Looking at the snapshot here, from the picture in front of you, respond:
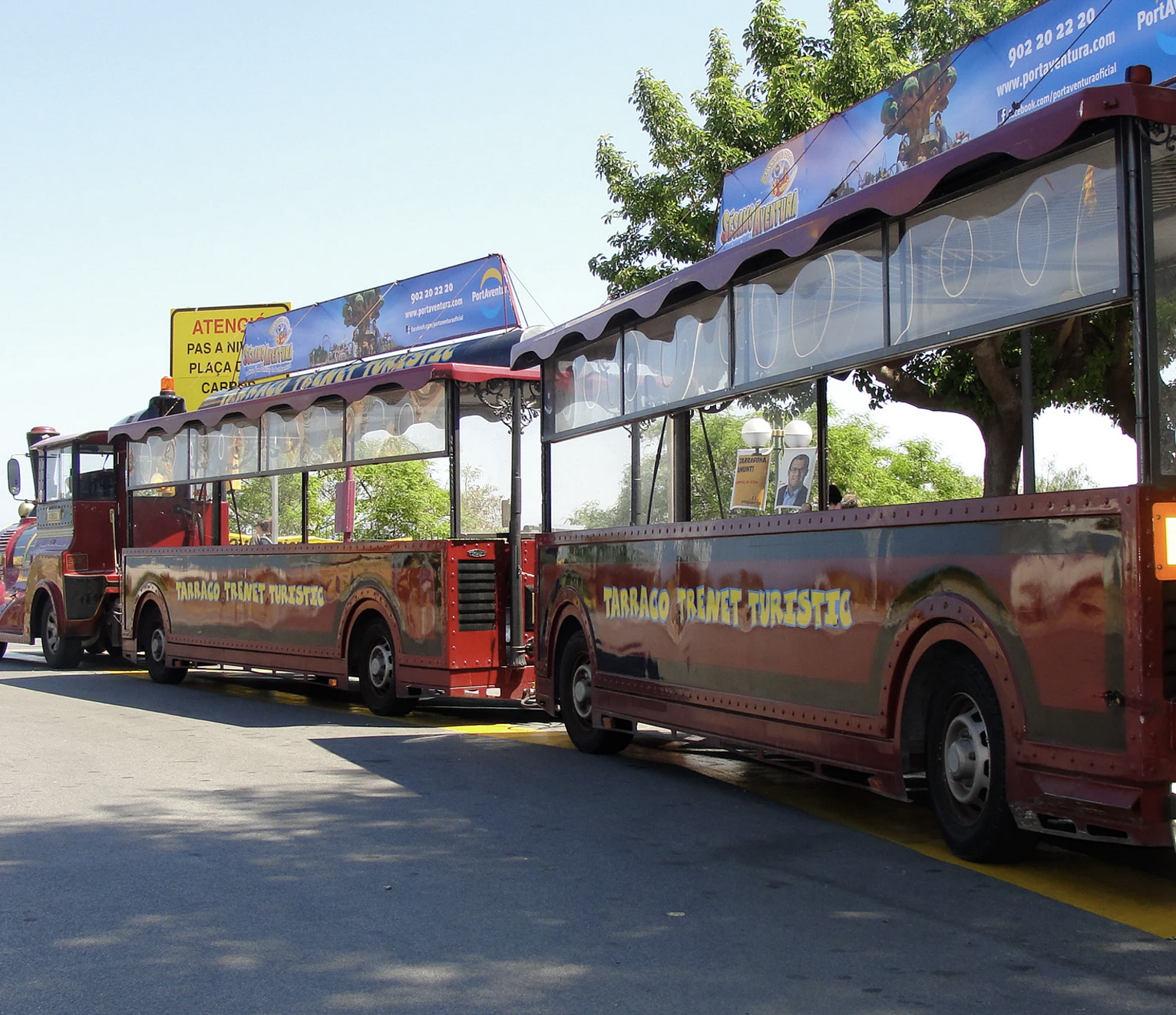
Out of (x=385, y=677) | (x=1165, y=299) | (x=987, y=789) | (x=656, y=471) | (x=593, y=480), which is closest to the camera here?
(x=1165, y=299)

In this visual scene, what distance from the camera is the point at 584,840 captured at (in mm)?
6840

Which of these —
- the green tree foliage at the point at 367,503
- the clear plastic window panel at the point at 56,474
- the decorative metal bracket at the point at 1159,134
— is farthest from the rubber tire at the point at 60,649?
the decorative metal bracket at the point at 1159,134

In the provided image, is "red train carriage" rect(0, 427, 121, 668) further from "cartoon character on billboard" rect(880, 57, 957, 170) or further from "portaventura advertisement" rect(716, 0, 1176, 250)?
"cartoon character on billboard" rect(880, 57, 957, 170)

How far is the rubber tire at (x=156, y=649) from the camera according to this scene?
16.9 metres

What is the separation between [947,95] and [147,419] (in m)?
10.6

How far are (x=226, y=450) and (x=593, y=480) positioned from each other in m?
6.71

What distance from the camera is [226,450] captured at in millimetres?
15398

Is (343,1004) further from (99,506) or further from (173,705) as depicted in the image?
(99,506)

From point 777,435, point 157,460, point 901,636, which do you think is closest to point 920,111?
point 777,435

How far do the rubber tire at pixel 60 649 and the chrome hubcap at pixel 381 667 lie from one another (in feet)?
24.9

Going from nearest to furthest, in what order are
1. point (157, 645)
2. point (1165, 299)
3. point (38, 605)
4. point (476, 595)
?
point (1165, 299) < point (476, 595) < point (157, 645) < point (38, 605)

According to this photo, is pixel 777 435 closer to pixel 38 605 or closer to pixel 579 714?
pixel 579 714

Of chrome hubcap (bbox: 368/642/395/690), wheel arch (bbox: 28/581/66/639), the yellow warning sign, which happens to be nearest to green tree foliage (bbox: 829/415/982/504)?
chrome hubcap (bbox: 368/642/395/690)

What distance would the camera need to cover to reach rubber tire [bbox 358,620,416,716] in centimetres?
1261
